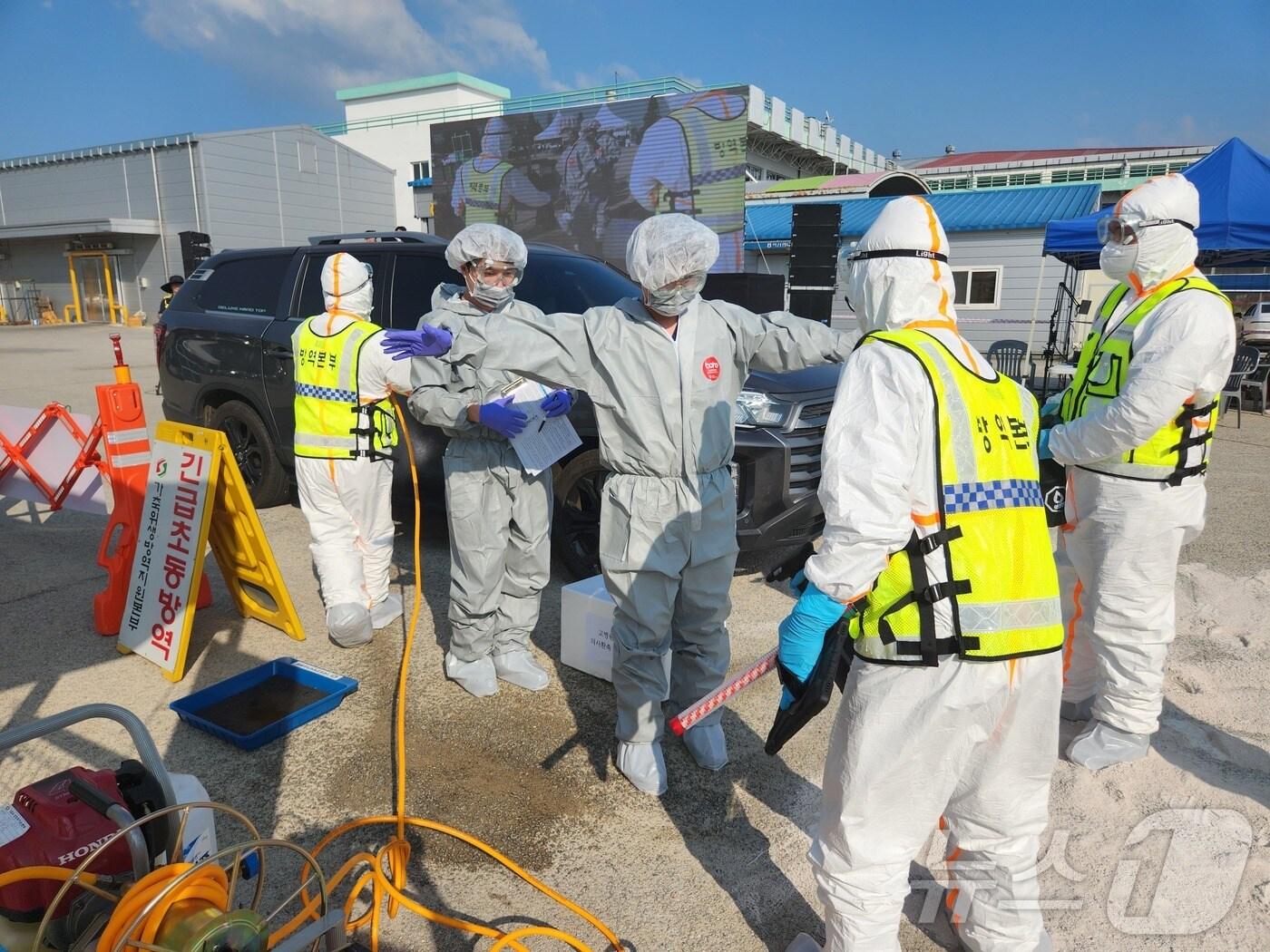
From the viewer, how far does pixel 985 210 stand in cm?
1886

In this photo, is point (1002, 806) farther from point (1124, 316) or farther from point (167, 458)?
point (167, 458)

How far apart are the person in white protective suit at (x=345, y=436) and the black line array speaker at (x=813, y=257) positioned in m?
7.54

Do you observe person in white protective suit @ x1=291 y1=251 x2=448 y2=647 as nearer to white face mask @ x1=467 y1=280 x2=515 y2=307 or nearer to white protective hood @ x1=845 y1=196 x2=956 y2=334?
white face mask @ x1=467 y1=280 x2=515 y2=307

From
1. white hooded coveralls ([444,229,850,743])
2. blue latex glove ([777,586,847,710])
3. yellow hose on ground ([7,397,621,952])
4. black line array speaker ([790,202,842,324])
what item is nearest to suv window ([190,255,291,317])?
yellow hose on ground ([7,397,621,952])

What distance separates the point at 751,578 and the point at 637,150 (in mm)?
17909

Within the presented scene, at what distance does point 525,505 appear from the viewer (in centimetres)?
365

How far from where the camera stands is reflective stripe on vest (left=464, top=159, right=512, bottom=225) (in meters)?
23.0

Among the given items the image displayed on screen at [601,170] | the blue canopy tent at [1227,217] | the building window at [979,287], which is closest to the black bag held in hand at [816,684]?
the blue canopy tent at [1227,217]

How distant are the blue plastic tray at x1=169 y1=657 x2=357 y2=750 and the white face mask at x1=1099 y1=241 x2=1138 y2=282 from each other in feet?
12.0

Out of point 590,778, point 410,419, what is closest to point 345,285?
point 410,419

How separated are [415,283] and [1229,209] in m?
9.31

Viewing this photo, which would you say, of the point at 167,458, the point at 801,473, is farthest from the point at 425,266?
the point at 801,473

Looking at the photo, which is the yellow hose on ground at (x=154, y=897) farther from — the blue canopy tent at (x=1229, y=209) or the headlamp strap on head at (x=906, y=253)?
the blue canopy tent at (x=1229, y=209)

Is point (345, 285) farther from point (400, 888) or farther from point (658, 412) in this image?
point (400, 888)
